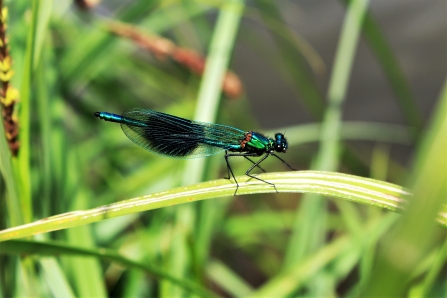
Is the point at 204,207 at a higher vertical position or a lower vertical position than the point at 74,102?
lower

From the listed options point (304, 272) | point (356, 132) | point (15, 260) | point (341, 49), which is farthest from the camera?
point (356, 132)

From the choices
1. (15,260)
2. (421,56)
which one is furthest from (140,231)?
(421,56)

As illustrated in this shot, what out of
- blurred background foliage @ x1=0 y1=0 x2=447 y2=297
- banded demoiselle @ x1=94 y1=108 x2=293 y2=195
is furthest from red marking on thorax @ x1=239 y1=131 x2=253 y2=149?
blurred background foliage @ x1=0 y1=0 x2=447 y2=297

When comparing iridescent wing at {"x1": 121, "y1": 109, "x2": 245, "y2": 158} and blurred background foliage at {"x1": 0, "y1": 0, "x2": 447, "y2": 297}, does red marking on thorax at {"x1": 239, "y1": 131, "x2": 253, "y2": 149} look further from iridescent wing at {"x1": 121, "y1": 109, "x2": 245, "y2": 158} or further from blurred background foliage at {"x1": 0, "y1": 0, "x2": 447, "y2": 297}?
blurred background foliage at {"x1": 0, "y1": 0, "x2": 447, "y2": 297}

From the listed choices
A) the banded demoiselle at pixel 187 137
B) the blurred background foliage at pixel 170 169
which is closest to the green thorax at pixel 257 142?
the banded demoiselle at pixel 187 137

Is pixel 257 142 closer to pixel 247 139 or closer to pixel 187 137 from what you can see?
pixel 247 139

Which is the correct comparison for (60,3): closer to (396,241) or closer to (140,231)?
(140,231)

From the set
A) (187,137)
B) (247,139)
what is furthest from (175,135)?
(247,139)
